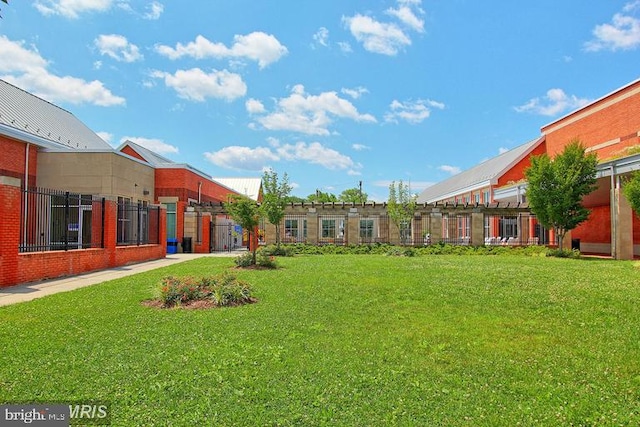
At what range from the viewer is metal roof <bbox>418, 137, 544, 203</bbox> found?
123ft

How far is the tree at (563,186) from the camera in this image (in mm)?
21594

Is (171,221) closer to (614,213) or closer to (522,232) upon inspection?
(522,232)

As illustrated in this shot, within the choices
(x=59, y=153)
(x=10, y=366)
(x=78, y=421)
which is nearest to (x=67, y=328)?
(x=10, y=366)

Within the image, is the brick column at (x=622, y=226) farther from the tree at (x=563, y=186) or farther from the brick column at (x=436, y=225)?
the brick column at (x=436, y=225)

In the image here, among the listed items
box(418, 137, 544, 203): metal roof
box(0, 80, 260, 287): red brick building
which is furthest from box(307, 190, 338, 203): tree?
box(0, 80, 260, 287): red brick building

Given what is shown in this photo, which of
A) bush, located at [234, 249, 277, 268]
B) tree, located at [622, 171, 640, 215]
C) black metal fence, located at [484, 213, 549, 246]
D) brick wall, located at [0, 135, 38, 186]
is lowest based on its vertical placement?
bush, located at [234, 249, 277, 268]

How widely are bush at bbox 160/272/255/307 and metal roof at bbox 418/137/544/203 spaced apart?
1350 inches

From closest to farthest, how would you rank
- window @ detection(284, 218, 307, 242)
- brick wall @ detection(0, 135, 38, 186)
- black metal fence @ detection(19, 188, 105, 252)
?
black metal fence @ detection(19, 188, 105, 252) → brick wall @ detection(0, 135, 38, 186) → window @ detection(284, 218, 307, 242)

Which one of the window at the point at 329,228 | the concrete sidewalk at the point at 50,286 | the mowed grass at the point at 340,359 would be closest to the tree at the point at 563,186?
the window at the point at 329,228

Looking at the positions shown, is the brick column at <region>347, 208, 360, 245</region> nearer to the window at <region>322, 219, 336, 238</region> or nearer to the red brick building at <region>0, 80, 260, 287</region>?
the window at <region>322, 219, 336, 238</region>

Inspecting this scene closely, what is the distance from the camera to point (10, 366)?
15.1 ft

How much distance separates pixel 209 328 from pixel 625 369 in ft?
18.2

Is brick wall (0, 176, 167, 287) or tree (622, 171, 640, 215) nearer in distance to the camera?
brick wall (0, 176, 167, 287)

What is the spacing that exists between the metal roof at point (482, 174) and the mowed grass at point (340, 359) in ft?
103
